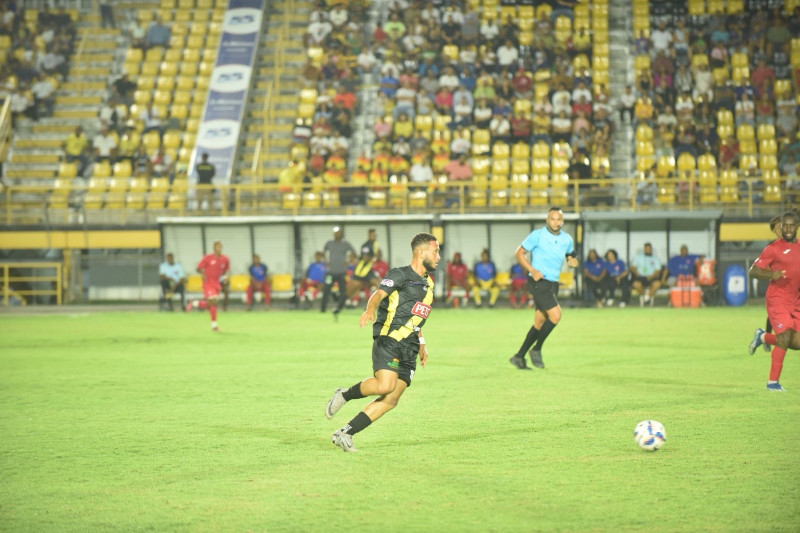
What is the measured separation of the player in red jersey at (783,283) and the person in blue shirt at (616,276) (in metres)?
16.7

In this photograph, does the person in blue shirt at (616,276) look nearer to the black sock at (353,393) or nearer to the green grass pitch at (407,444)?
the green grass pitch at (407,444)

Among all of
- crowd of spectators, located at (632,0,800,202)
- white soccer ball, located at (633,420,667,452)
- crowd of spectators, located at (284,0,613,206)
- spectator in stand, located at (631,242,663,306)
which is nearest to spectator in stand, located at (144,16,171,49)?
crowd of spectators, located at (284,0,613,206)

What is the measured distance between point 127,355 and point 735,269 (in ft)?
56.4

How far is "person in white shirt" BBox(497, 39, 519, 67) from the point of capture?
34812 millimetres

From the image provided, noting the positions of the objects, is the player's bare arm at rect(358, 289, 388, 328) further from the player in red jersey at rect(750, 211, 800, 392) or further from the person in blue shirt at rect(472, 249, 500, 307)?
the person in blue shirt at rect(472, 249, 500, 307)

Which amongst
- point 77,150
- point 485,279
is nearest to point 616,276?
point 485,279

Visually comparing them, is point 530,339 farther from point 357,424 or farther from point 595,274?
point 595,274

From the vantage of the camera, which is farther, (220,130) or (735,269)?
(220,130)

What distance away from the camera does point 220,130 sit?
34469mm

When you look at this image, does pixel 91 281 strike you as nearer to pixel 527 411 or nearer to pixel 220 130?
pixel 220 130

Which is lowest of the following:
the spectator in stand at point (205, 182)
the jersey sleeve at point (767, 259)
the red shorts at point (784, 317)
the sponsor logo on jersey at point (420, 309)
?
the red shorts at point (784, 317)

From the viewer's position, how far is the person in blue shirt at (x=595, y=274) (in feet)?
93.5

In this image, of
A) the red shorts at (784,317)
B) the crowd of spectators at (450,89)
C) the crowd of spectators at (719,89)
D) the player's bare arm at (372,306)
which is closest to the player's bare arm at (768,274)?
the red shorts at (784,317)

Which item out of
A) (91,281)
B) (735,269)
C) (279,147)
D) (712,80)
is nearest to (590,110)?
(712,80)
